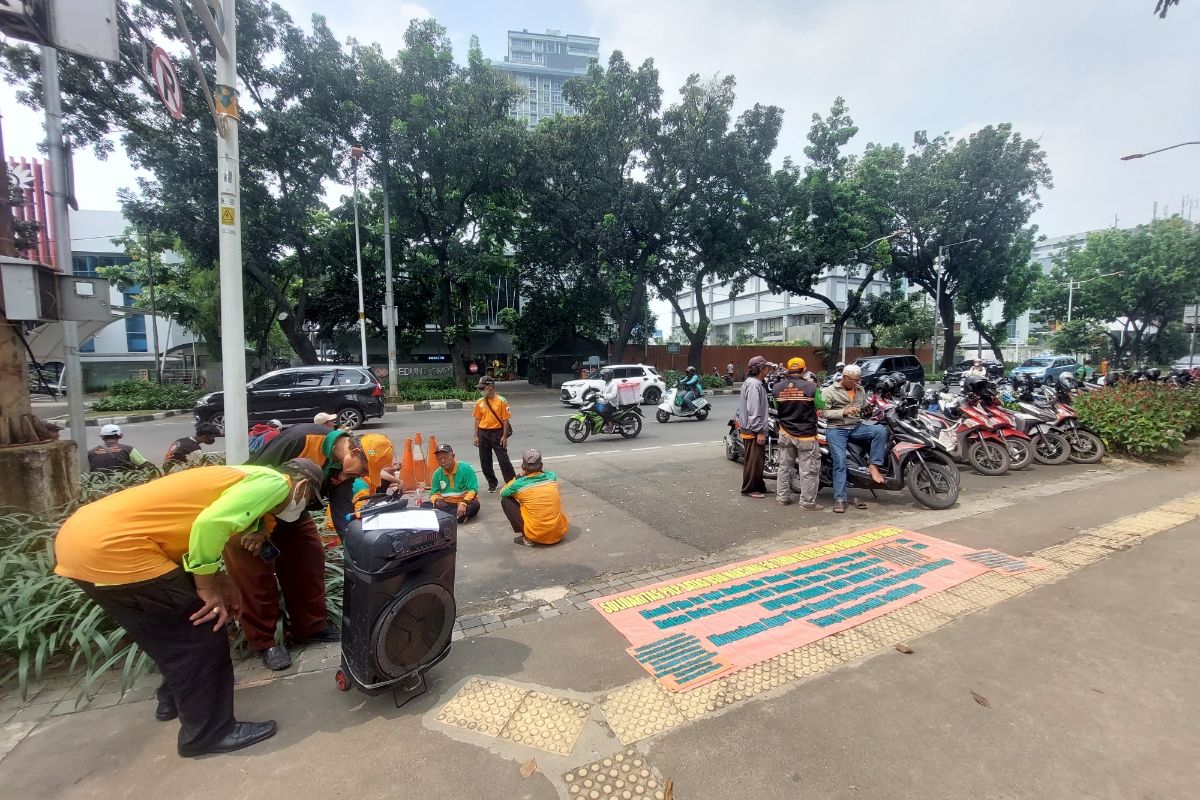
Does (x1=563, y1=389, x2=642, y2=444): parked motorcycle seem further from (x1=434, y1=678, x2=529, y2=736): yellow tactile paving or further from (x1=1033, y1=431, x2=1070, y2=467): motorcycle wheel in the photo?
(x1=434, y1=678, x2=529, y2=736): yellow tactile paving

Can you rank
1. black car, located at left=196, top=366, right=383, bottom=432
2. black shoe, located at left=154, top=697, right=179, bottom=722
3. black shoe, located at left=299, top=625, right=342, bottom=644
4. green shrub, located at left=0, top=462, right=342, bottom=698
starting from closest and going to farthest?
black shoe, located at left=154, top=697, right=179, bottom=722
green shrub, located at left=0, top=462, right=342, bottom=698
black shoe, located at left=299, top=625, right=342, bottom=644
black car, located at left=196, top=366, right=383, bottom=432

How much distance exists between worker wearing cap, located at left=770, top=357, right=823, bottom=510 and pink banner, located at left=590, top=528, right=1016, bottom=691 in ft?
3.52

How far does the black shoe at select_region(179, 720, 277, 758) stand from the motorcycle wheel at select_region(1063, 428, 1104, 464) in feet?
33.0

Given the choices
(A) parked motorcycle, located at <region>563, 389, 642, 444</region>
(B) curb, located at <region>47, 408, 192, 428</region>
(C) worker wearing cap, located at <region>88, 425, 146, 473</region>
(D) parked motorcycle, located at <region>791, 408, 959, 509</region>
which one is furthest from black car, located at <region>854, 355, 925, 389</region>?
(B) curb, located at <region>47, 408, 192, 428</region>

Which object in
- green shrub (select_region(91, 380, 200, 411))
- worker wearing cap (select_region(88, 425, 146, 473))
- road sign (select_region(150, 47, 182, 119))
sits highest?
road sign (select_region(150, 47, 182, 119))

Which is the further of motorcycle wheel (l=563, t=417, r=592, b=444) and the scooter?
the scooter

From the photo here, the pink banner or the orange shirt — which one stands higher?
the orange shirt

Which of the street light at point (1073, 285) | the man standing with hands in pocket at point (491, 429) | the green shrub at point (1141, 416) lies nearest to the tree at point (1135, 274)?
the street light at point (1073, 285)

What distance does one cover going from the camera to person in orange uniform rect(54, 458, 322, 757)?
6.77ft

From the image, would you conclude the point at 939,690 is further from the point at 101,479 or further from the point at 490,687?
the point at 101,479

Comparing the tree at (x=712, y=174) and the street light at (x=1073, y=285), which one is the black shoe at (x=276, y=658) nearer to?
the tree at (x=712, y=174)

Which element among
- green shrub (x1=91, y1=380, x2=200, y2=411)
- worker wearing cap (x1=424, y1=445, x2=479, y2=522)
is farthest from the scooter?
green shrub (x1=91, y1=380, x2=200, y2=411)

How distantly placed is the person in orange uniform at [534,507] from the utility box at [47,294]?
12.0 feet

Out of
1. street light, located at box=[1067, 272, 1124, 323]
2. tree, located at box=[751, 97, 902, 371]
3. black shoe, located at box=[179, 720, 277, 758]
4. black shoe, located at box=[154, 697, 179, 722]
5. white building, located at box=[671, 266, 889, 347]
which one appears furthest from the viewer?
white building, located at box=[671, 266, 889, 347]
